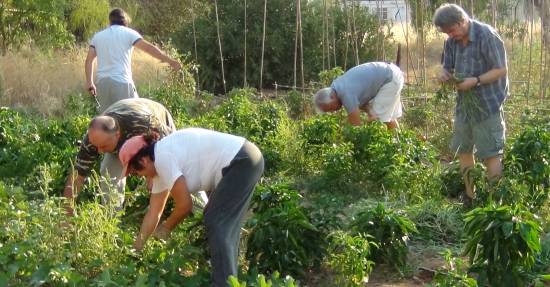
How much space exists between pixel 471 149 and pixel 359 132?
1017 millimetres

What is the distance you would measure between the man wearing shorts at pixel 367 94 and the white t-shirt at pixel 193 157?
2.81m

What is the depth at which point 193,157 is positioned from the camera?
4270 mm

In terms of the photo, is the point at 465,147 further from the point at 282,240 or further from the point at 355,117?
the point at 282,240

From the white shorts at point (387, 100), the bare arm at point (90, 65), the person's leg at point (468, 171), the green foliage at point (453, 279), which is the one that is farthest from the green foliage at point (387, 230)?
the bare arm at point (90, 65)

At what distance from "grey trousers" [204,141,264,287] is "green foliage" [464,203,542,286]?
3.89 feet

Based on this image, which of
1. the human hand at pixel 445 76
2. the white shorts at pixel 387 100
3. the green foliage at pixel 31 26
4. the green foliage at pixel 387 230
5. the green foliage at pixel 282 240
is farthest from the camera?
the green foliage at pixel 31 26

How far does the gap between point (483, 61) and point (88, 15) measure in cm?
1131

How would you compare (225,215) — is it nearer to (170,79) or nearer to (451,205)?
(451,205)

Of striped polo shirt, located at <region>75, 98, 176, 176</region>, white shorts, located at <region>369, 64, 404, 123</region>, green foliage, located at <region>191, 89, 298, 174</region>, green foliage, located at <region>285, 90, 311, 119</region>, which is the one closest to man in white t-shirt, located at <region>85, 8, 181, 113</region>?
green foliage, located at <region>191, 89, 298, 174</region>

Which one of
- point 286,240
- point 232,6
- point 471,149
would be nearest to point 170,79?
point 232,6

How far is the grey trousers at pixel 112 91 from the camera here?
23.3ft

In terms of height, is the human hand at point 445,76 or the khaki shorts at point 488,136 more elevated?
the human hand at point 445,76

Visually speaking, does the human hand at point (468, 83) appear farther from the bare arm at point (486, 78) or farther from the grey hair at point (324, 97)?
the grey hair at point (324, 97)


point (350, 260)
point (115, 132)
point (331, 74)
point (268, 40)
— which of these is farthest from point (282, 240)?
point (268, 40)
